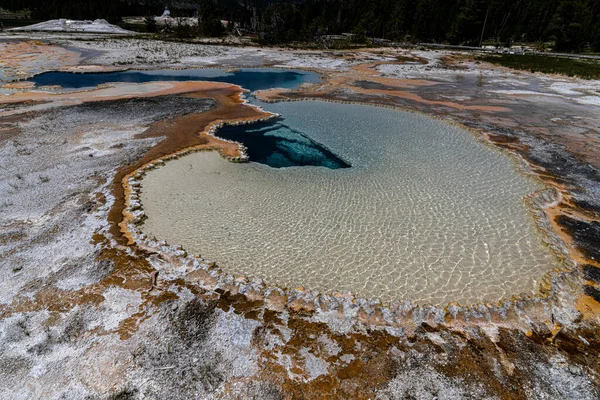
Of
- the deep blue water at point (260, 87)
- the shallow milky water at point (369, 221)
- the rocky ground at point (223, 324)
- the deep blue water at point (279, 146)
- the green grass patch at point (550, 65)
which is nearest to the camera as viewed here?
the rocky ground at point (223, 324)

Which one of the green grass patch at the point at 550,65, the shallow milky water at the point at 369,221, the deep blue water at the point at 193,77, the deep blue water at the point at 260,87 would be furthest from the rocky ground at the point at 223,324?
the green grass patch at the point at 550,65

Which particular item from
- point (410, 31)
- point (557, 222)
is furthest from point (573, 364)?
point (410, 31)

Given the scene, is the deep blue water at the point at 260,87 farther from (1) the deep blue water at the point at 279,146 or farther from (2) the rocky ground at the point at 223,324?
(2) the rocky ground at the point at 223,324

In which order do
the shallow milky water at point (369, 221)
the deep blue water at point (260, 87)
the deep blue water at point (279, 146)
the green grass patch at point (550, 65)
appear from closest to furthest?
the shallow milky water at point (369, 221)
the deep blue water at point (279, 146)
the deep blue water at point (260, 87)
the green grass patch at point (550, 65)

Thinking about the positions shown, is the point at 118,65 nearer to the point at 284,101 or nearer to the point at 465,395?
the point at 284,101

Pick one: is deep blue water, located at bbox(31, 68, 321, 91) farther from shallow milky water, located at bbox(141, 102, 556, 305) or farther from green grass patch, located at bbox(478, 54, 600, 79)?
green grass patch, located at bbox(478, 54, 600, 79)

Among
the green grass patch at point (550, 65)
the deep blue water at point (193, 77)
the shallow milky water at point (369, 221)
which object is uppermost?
the green grass patch at point (550, 65)
